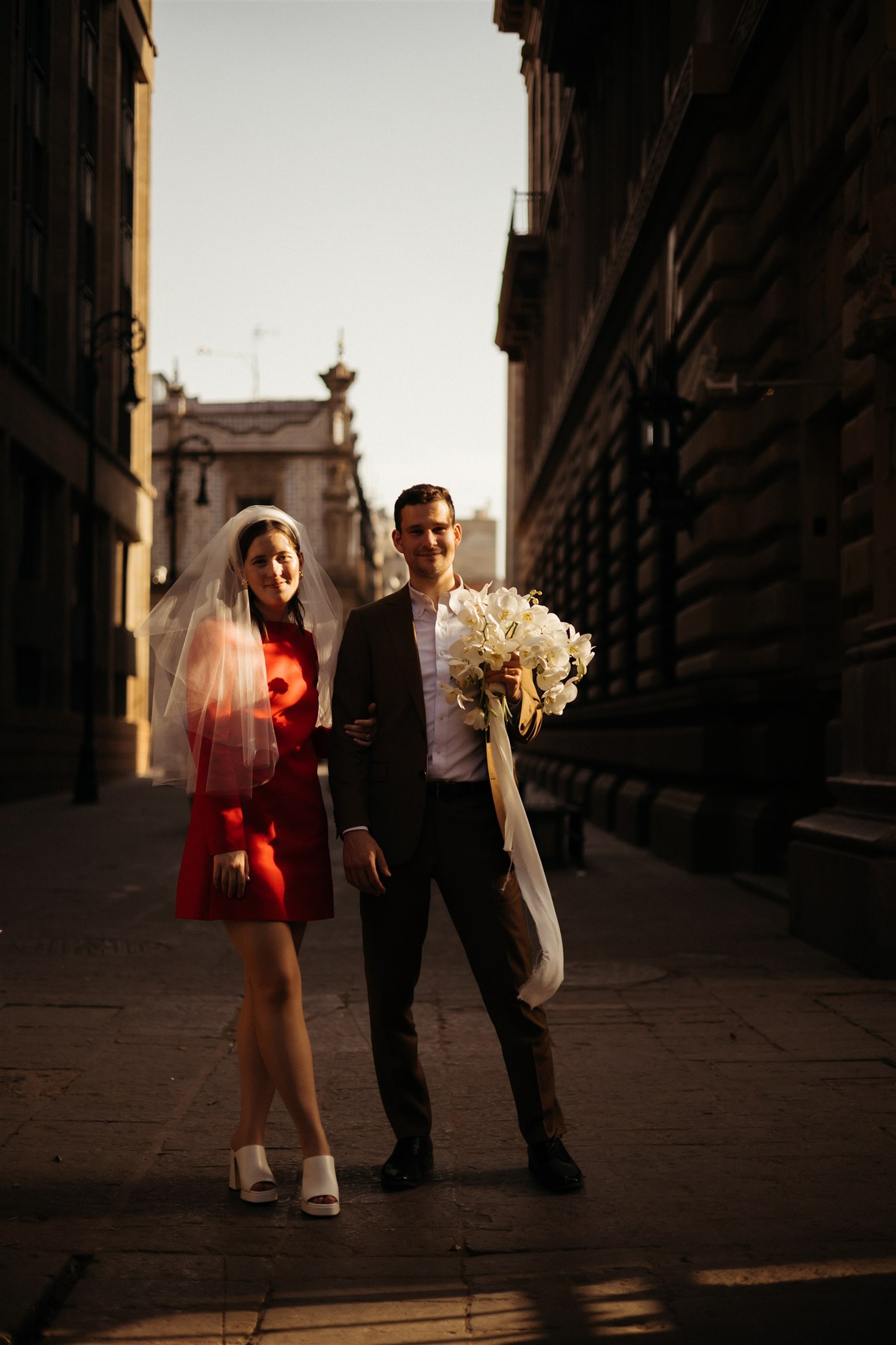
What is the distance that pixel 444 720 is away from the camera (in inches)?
175

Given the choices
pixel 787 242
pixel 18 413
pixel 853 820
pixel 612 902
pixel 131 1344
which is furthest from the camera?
pixel 18 413

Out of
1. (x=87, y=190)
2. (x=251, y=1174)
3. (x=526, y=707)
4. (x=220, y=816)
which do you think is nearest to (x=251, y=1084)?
(x=251, y=1174)

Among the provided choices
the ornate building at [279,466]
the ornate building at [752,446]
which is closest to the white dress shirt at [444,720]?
the ornate building at [752,446]

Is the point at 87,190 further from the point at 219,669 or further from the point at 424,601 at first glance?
the point at 219,669

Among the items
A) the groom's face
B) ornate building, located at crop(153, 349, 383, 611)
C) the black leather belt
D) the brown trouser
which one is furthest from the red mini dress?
ornate building, located at crop(153, 349, 383, 611)

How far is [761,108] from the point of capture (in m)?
12.8

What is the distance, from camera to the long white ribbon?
170 inches

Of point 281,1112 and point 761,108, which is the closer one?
point 281,1112

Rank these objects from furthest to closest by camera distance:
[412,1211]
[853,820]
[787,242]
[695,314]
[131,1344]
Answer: [695,314]
[787,242]
[853,820]
[412,1211]
[131,1344]

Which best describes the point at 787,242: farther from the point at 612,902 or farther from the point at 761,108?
the point at 612,902

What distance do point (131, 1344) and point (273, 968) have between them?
3.89ft

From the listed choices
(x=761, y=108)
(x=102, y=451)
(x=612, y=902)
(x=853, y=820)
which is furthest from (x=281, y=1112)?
(x=102, y=451)

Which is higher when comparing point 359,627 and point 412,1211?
point 359,627

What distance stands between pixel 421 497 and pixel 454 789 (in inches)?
36.1
